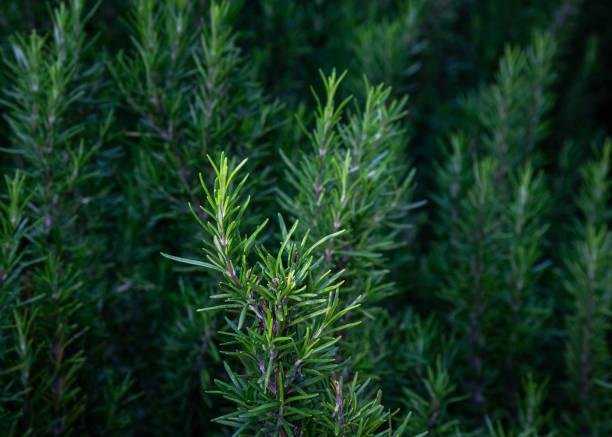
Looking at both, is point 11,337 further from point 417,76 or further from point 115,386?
point 417,76

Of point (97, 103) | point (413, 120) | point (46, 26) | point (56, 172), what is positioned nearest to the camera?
point (56, 172)

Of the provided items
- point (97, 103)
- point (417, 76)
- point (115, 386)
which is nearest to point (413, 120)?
point (417, 76)

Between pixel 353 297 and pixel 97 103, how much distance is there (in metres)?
0.43

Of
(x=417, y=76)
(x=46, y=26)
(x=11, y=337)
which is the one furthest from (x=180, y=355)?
(x=417, y=76)

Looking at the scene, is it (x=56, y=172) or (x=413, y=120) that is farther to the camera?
(x=413, y=120)

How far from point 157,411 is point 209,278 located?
0.62 ft

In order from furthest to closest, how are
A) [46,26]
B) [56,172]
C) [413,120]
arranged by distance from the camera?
[413,120], [46,26], [56,172]

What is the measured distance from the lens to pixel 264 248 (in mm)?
588

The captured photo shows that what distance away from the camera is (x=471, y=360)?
3.18ft

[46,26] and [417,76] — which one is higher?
[46,26]

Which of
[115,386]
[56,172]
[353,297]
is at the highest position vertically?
[56,172]

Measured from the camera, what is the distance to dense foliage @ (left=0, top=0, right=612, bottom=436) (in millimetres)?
608

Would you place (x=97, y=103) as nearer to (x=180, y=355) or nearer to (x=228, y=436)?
(x=180, y=355)

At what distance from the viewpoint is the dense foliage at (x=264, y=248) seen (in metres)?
0.61
